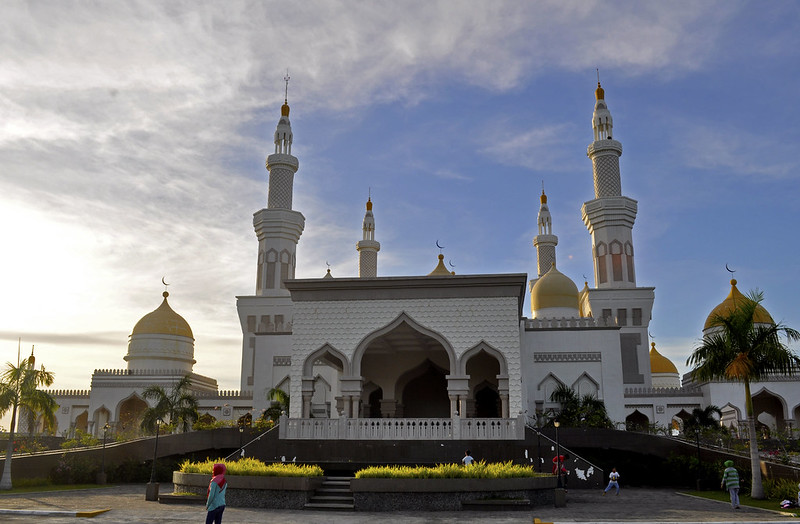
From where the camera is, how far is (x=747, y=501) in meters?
15.8

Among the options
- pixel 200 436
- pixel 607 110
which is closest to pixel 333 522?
pixel 200 436

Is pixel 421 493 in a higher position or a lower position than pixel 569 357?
lower

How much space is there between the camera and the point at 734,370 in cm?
1648

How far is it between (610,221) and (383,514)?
2697 cm

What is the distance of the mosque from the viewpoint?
22328mm

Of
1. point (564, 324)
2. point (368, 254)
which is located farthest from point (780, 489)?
point (368, 254)

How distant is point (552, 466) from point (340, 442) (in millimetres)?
6111

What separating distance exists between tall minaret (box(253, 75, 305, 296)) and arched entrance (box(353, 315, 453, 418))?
34.6 feet

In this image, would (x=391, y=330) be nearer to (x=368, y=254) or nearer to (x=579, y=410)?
(x=579, y=410)

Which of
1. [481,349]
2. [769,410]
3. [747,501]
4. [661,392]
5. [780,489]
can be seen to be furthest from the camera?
[769,410]

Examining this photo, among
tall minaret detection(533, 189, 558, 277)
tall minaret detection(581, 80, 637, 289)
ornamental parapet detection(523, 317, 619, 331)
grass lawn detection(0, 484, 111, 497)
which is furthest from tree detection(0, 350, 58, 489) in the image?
tall minaret detection(533, 189, 558, 277)

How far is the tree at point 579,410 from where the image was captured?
84.3 feet

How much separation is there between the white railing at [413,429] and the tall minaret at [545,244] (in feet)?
83.8

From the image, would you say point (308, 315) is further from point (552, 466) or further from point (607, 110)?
point (607, 110)
